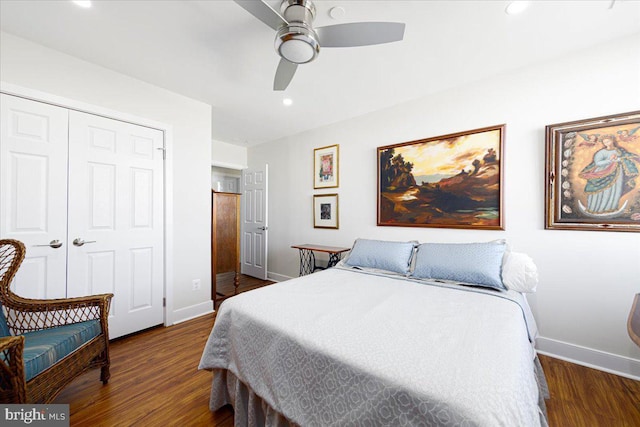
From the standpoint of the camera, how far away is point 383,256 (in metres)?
2.41

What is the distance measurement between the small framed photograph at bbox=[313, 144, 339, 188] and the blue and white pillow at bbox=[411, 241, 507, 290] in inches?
68.5

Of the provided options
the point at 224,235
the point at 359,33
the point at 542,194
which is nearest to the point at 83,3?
the point at 359,33

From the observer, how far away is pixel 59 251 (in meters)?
2.10

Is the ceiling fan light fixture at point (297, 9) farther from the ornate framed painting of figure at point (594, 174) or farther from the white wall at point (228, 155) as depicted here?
the white wall at point (228, 155)

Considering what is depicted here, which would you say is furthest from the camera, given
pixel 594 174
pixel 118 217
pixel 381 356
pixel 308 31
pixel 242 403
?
pixel 118 217

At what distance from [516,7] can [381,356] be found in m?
2.24

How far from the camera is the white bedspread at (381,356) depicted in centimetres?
79

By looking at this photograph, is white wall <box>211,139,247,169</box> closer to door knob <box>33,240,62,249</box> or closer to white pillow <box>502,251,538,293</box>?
door knob <box>33,240,62,249</box>

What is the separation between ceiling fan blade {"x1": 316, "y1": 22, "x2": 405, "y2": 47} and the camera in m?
1.44

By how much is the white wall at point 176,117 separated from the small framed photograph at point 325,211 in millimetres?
1499

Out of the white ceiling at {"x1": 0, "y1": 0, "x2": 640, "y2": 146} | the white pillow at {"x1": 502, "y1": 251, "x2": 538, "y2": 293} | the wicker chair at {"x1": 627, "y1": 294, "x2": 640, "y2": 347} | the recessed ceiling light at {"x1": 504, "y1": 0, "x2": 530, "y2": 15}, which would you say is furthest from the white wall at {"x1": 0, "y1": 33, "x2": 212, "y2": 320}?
the wicker chair at {"x1": 627, "y1": 294, "x2": 640, "y2": 347}

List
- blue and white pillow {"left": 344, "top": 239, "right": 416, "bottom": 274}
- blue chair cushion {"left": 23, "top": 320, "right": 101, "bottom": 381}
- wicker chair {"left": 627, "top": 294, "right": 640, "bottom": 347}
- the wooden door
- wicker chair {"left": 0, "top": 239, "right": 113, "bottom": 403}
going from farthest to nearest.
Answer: the wooden door → blue and white pillow {"left": 344, "top": 239, "right": 416, "bottom": 274} → blue chair cushion {"left": 23, "top": 320, "right": 101, "bottom": 381} → wicker chair {"left": 0, "top": 239, "right": 113, "bottom": 403} → wicker chair {"left": 627, "top": 294, "right": 640, "bottom": 347}

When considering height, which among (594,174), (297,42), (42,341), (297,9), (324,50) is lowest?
(42,341)

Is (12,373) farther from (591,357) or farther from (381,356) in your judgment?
(591,357)
